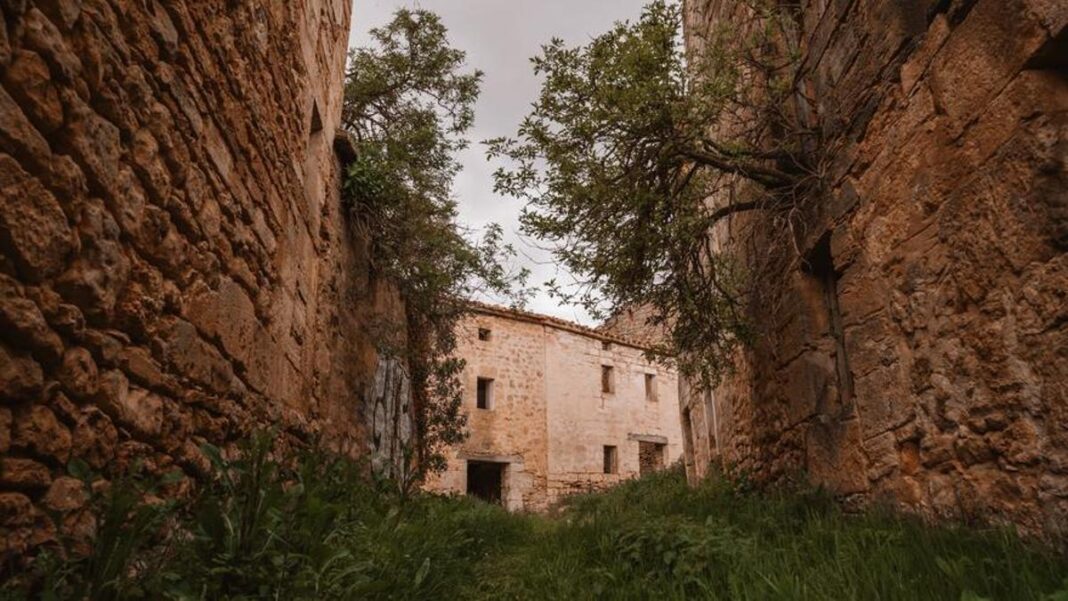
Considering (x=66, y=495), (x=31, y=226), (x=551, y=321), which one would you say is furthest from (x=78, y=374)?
(x=551, y=321)

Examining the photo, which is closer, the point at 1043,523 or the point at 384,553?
the point at 1043,523

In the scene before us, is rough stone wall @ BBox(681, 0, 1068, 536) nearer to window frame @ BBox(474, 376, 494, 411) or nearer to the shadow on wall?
the shadow on wall

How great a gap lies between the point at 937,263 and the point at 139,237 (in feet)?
10.4

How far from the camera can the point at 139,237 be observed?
2.08 metres

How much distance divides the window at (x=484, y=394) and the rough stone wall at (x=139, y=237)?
12941 millimetres

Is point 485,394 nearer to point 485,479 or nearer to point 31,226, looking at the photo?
point 485,479

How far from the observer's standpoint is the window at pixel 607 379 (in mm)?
19547

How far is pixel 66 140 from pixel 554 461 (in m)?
16.4

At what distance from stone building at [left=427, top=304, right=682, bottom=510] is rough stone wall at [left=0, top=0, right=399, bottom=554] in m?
12.2

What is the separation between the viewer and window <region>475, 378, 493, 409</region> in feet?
55.6

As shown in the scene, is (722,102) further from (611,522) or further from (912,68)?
(611,522)

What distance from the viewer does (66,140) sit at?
1.67 metres

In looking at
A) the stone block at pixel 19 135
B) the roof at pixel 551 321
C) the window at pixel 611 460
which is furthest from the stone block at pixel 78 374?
the window at pixel 611 460

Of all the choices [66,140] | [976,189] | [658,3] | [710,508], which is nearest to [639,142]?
[658,3]
